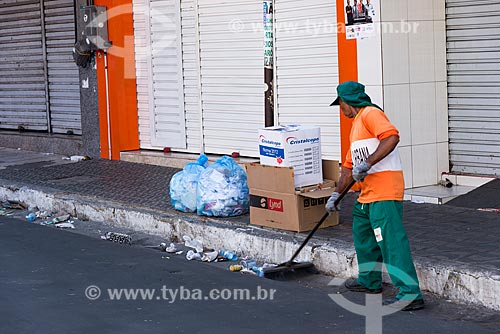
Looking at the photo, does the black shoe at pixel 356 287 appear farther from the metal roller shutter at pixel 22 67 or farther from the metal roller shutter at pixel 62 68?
the metal roller shutter at pixel 22 67

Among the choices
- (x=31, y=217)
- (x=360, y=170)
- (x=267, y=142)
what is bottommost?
(x=31, y=217)

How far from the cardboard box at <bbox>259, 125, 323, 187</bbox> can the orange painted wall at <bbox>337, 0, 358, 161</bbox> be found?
200 centimetres

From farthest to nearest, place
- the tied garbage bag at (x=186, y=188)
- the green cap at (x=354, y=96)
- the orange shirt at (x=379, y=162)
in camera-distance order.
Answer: the tied garbage bag at (x=186, y=188) < the green cap at (x=354, y=96) < the orange shirt at (x=379, y=162)

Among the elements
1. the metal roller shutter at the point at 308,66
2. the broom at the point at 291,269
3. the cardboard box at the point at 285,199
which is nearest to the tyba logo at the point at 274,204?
the cardboard box at the point at 285,199

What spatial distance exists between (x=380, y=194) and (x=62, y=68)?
10628mm

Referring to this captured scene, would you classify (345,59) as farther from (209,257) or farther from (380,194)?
(380,194)

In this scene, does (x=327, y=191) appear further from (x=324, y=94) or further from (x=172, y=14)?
(x=172, y=14)

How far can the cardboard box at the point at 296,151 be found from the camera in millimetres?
8508

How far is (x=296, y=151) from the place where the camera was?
8523 mm

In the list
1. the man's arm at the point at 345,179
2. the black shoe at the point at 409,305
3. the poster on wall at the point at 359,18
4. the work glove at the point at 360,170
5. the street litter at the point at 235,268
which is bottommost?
the black shoe at the point at 409,305

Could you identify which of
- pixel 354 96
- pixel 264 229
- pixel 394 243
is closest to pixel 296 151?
pixel 264 229

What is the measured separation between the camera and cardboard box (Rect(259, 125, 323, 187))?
8.51 m

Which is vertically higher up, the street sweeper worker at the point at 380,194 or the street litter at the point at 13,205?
the street sweeper worker at the point at 380,194

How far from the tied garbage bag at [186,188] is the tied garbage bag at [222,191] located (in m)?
0.18
